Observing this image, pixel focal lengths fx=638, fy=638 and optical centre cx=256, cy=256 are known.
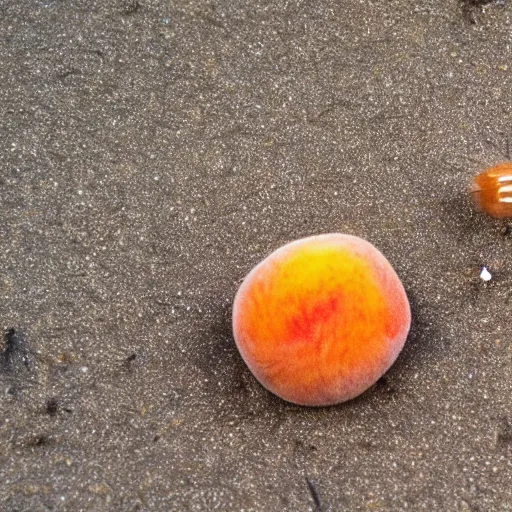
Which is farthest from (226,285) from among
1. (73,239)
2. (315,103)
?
(315,103)

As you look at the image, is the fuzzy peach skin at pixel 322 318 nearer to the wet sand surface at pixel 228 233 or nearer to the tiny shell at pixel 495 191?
the wet sand surface at pixel 228 233

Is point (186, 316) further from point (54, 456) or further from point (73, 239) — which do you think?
point (54, 456)

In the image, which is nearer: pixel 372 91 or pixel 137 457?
pixel 137 457

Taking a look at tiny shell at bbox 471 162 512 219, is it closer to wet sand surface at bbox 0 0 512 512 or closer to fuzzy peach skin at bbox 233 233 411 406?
wet sand surface at bbox 0 0 512 512

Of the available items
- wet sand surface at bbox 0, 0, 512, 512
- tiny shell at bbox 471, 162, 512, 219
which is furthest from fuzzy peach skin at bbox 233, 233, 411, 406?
tiny shell at bbox 471, 162, 512, 219

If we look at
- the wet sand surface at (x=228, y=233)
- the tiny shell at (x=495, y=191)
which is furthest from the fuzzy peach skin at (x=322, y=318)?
the tiny shell at (x=495, y=191)
